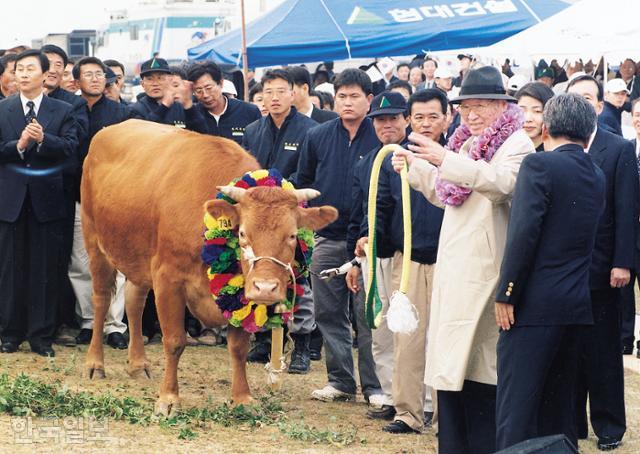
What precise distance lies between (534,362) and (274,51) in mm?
14563

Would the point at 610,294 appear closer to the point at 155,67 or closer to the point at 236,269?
the point at 236,269

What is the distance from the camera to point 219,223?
7.73 meters

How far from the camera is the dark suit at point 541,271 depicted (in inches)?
232

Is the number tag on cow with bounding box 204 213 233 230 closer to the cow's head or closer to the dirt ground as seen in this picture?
the cow's head

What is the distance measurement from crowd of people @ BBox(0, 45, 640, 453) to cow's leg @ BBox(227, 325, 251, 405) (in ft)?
2.56

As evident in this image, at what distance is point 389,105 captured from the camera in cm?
806

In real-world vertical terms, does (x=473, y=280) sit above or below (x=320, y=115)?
below

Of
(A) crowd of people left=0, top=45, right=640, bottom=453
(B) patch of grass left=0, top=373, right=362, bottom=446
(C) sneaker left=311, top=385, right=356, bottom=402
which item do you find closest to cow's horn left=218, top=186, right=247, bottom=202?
(A) crowd of people left=0, top=45, right=640, bottom=453

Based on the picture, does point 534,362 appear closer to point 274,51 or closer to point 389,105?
point 389,105

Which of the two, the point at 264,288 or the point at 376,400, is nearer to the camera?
the point at 264,288

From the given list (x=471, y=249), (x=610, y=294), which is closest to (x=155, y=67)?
(x=610, y=294)

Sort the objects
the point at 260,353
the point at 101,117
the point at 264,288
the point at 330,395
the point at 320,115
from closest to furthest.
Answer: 1. the point at 264,288
2. the point at 330,395
3. the point at 260,353
4. the point at 101,117
5. the point at 320,115

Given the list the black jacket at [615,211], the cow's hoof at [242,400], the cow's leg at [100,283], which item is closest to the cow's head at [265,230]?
the cow's hoof at [242,400]

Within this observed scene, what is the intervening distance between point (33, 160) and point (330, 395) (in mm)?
3454
